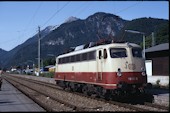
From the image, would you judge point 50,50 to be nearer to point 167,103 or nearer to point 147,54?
point 147,54

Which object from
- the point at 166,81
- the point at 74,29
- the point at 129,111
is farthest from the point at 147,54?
the point at 74,29

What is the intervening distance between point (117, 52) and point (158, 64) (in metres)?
18.7

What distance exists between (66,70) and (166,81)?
9.32 meters

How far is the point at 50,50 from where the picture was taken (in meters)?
181

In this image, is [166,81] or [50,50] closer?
[166,81]

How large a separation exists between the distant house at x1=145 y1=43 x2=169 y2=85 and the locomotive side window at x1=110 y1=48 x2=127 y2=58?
14625 mm

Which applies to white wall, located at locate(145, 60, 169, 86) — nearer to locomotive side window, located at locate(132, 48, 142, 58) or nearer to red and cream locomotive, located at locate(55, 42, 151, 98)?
red and cream locomotive, located at locate(55, 42, 151, 98)

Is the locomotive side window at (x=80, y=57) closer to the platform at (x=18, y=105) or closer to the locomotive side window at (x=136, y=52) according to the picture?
the locomotive side window at (x=136, y=52)

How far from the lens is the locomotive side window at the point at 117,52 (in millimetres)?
19938

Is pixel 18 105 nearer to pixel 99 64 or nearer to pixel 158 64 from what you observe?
pixel 99 64

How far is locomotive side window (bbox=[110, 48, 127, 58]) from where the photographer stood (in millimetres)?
19938

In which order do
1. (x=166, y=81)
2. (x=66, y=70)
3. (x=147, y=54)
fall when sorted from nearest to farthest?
(x=66, y=70) → (x=166, y=81) → (x=147, y=54)

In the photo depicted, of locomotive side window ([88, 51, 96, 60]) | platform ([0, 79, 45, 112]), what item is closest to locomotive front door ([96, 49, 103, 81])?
locomotive side window ([88, 51, 96, 60])

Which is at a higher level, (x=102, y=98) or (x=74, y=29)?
(x=74, y=29)
